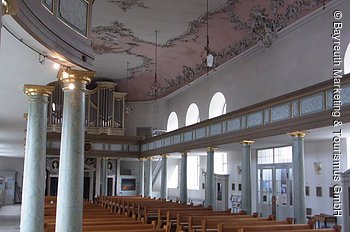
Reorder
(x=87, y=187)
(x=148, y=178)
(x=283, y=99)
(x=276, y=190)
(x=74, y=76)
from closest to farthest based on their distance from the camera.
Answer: (x=74, y=76) < (x=283, y=99) < (x=276, y=190) < (x=148, y=178) < (x=87, y=187)

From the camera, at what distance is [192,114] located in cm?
2403

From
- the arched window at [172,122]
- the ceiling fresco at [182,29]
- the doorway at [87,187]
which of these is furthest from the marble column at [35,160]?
the doorway at [87,187]

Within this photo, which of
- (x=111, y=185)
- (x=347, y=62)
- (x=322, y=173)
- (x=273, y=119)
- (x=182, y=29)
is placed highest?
(x=182, y=29)

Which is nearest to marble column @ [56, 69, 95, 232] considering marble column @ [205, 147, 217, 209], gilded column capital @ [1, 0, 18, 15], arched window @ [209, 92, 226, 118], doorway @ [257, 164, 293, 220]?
gilded column capital @ [1, 0, 18, 15]

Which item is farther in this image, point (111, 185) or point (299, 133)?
point (111, 185)

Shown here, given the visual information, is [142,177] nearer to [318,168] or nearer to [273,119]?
[318,168]

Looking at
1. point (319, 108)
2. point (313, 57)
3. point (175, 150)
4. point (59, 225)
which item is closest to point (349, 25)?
point (313, 57)

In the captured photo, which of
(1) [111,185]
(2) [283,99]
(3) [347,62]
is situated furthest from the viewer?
(1) [111,185]

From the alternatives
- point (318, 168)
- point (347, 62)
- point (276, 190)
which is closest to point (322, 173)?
point (318, 168)

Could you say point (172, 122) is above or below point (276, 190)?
above

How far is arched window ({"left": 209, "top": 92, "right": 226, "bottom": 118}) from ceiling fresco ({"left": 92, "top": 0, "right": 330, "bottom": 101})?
1426 millimetres

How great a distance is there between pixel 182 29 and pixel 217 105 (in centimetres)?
504

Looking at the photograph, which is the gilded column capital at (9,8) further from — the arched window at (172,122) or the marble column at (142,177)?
the arched window at (172,122)

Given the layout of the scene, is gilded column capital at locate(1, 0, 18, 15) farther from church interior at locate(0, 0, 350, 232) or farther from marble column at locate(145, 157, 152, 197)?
marble column at locate(145, 157, 152, 197)
